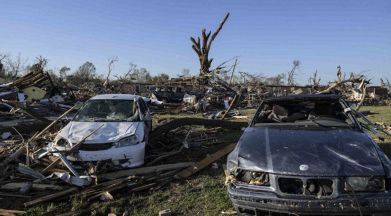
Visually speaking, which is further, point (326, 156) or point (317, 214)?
point (326, 156)

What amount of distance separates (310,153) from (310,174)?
1.50 ft

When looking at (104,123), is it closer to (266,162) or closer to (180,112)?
(266,162)

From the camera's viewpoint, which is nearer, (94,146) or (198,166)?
(94,146)

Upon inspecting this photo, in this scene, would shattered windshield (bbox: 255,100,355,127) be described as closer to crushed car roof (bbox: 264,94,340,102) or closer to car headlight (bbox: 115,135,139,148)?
crushed car roof (bbox: 264,94,340,102)

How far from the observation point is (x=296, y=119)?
241 inches

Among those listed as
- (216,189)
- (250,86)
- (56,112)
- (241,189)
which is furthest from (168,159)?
(250,86)

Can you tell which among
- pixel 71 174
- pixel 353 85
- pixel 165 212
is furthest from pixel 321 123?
pixel 353 85

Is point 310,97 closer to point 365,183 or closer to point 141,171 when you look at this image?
point 365,183

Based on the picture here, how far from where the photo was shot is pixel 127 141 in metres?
7.45

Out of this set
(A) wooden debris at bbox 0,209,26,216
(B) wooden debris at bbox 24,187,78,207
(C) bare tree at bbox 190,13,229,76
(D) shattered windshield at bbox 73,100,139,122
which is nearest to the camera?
(A) wooden debris at bbox 0,209,26,216

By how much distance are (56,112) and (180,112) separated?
7550 mm

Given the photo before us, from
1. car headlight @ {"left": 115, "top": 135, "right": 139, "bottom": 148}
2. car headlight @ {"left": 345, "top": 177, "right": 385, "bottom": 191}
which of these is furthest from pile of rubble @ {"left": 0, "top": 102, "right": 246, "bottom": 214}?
car headlight @ {"left": 345, "top": 177, "right": 385, "bottom": 191}

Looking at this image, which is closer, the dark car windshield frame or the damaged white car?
the dark car windshield frame

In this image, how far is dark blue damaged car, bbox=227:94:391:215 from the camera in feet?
12.4
